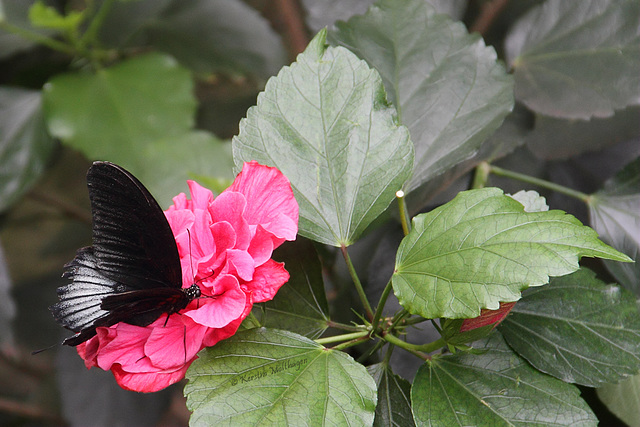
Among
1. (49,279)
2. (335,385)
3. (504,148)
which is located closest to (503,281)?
(335,385)

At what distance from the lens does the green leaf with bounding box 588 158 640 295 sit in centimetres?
52

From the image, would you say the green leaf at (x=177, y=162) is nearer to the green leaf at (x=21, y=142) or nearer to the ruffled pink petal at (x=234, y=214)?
the green leaf at (x=21, y=142)

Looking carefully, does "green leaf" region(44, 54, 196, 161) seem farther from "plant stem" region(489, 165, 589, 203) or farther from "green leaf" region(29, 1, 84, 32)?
"plant stem" region(489, 165, 589, 203)

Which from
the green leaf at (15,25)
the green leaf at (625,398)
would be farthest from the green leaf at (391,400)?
the green leaf at (15,25)

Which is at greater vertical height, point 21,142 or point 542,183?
point 542,183

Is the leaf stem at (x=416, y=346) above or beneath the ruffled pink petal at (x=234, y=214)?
beneath

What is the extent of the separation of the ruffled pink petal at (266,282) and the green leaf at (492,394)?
0.44 ft

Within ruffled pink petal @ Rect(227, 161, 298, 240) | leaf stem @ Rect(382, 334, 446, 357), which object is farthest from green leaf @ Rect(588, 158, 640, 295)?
ruffled pink petal @ Rect(227, 161, 298, 240)

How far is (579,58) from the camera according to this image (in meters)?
0.63

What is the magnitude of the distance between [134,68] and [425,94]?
0.57 m

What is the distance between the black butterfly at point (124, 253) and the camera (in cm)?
32

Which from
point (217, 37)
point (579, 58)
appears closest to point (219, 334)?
point (579, 58)

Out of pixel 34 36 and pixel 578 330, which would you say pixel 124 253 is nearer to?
pixel 578 330

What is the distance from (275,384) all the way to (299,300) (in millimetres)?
101
